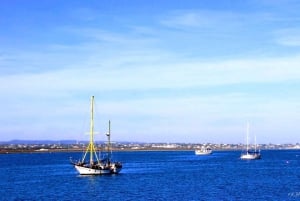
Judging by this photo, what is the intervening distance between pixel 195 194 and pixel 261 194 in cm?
919

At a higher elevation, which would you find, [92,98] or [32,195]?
[92,98]

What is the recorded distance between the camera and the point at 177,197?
82.2m

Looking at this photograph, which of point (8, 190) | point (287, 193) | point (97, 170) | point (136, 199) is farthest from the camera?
point (97, 170)

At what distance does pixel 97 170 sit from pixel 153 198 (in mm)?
42833

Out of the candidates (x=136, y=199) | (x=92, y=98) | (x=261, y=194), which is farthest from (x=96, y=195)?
(x=92, y=98)

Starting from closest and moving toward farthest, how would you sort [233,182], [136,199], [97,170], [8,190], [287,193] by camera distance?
[136,199], [287,193], [8,190], [233,182], [97,170]

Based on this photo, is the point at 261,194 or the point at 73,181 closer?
the point at 261,194

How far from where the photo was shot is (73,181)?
114m

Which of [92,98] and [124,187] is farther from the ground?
[92,98]

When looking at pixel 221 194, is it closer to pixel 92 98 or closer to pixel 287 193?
pixel 287 193

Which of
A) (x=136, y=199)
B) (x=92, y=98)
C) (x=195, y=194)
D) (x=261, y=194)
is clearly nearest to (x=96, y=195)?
(x=136, y=199)

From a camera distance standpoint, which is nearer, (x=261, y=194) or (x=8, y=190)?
(x=261, y=194)

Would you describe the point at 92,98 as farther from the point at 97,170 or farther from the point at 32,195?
the point at 32,195

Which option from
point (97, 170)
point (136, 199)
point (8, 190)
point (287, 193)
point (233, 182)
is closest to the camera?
point (136, 199)
